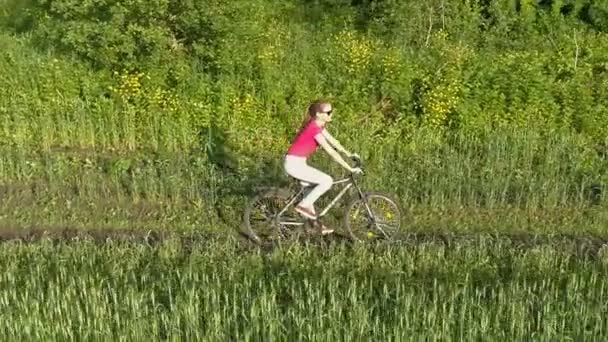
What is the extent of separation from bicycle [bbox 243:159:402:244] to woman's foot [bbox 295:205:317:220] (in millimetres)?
81

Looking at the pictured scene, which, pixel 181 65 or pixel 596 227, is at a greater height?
pixel 181 65

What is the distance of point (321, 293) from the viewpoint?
7262 mm

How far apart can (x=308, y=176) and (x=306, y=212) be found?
482 millimetres

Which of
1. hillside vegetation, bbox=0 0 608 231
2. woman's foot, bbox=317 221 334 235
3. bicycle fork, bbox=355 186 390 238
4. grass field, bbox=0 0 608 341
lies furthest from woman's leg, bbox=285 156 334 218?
hillside vegetation, bbox=0 0 608 231

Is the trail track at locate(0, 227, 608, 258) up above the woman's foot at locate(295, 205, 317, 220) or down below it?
below

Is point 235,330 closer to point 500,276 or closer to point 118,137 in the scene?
point 500,276

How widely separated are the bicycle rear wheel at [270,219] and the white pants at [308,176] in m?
0.30

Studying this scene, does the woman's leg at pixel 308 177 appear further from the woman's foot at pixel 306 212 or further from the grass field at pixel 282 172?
the grass field at pixel 282 172

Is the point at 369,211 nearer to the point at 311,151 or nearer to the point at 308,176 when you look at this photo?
the point at 308,176

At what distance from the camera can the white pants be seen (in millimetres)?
9227

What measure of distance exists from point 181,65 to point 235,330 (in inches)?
303

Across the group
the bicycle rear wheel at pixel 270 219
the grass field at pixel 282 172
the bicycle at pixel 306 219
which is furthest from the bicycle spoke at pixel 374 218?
the bicycle rear wheel at pixel 270 219

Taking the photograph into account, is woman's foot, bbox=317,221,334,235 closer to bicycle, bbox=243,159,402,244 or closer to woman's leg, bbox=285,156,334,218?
bicycle, bbox=243,159,402,244

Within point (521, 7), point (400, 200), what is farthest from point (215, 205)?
point (521, 7)
